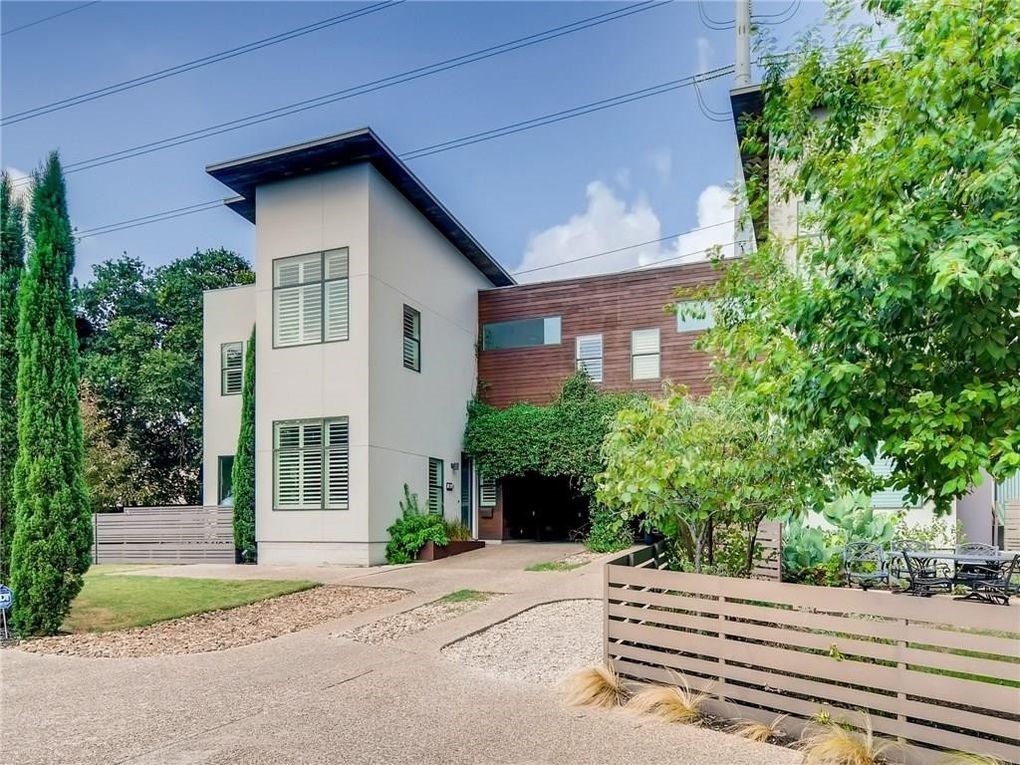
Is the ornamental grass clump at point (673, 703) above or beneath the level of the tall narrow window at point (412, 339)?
beneath

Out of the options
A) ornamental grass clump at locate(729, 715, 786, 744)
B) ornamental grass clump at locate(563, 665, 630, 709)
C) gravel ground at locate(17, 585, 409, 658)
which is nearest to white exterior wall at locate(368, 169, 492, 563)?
gravel ground at locate(17, 585, 409, 658)

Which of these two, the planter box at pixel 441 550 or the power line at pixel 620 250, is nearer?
the planter box at pixel 441 550

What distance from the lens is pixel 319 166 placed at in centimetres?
1502

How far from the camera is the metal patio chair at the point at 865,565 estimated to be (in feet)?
28.9

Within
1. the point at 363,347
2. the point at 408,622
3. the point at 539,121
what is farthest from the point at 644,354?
the point at 408,622

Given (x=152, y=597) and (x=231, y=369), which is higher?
(x=231, y=369)

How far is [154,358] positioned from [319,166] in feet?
36.0

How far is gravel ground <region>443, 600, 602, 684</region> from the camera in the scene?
6.27 metres

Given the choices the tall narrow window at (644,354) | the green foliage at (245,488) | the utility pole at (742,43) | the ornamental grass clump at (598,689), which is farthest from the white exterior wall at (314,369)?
the ornamental grass clump at (598,689)

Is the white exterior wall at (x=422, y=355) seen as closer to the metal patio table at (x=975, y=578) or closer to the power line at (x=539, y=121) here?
the power line at (x=539, y=121)

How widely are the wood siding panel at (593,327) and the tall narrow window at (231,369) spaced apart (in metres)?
6.17

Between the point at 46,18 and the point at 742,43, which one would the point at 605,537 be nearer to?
the point at 742,43

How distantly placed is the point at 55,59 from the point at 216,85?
350cm

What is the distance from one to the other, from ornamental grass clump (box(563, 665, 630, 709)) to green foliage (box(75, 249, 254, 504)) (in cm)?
2039
